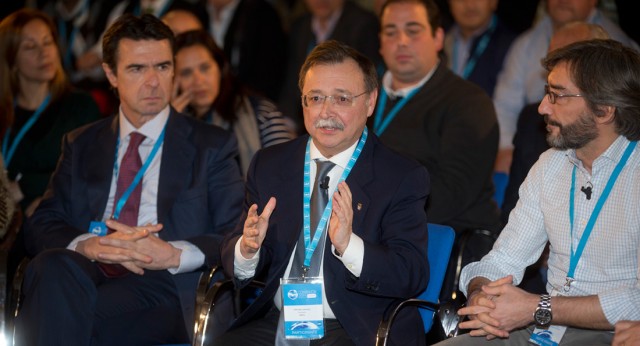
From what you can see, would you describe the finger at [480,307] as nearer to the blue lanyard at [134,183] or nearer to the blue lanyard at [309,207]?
the blue lanyard at [309,207]

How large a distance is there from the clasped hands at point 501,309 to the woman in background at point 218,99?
8.53 ft

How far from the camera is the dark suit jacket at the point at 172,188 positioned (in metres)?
4.55

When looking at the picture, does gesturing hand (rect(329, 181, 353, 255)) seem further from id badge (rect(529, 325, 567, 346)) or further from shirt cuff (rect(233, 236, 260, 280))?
id badge (rect(529, 325, 567, 346))

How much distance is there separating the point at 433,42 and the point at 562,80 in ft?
6.32

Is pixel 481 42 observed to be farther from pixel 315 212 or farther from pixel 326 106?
pixel 315 212

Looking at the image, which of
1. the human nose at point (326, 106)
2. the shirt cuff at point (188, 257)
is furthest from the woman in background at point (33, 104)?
the human nose at point (326, 106)

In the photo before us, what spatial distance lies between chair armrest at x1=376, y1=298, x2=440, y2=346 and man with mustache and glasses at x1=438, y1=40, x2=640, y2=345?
0.20 meters

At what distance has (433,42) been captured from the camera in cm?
549

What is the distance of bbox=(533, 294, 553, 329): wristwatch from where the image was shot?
11.3 feet

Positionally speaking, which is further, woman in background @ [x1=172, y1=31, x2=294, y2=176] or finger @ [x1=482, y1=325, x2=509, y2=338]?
woman in background @ [x1=172, y1=31, x2=294, y2=176]

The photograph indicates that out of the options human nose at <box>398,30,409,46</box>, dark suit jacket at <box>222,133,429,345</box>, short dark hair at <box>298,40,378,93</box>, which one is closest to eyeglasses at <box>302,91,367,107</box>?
short dark hair at <box>298,40,378,93</box>

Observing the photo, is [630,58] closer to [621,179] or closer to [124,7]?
[621,179]

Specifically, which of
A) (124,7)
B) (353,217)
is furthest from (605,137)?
(124,7)

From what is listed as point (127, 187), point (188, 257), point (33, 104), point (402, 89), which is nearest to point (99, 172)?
point (127, 187)
